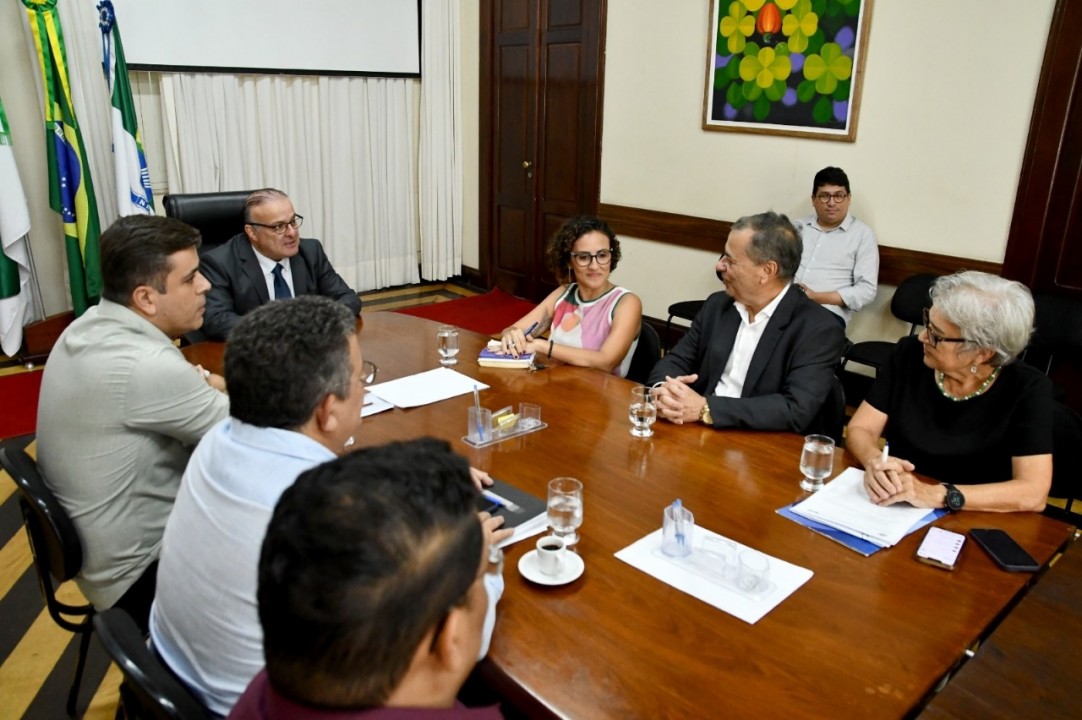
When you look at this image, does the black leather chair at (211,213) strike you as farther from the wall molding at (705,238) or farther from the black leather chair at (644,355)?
the wall molding at (705,238)

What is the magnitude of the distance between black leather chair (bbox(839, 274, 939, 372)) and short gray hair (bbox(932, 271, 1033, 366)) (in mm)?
1936

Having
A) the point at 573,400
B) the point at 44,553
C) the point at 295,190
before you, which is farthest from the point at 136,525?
the point at 295,190

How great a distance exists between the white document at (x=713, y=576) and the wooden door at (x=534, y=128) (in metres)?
4.56

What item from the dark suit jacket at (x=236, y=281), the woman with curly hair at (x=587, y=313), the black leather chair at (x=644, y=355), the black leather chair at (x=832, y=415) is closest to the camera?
the black leather chair at (x=832, y=415)

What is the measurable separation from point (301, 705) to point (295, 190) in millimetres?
5946

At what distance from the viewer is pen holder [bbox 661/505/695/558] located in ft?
4.89

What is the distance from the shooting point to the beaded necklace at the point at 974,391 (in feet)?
6.27

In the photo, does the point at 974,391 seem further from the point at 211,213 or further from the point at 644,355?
the point at 211,213

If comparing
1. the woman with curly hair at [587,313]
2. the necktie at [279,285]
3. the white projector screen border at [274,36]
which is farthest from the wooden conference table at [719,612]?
the white projector screen border at [274,36]

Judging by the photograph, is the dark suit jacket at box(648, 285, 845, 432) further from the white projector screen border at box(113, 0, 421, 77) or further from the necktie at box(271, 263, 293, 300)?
the white projector screen border at box(113, 0, 421, 77)

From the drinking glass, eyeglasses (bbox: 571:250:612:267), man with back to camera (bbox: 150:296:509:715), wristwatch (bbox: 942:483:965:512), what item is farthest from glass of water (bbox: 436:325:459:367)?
wristwatch (bbox: 942:483:965:512)

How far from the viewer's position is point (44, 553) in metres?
1.80

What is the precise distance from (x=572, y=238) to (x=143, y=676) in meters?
2.16

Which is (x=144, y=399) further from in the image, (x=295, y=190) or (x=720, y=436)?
(x=295, y=190)
